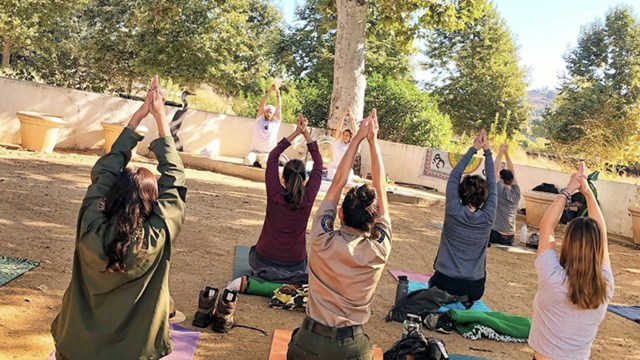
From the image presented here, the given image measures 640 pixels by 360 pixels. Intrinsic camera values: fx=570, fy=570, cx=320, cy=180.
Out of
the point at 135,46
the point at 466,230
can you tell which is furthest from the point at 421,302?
the point at 135,46

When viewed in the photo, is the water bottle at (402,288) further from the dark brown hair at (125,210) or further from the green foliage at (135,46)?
the green foliage at (135,46)

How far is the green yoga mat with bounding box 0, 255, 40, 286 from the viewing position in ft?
15.0

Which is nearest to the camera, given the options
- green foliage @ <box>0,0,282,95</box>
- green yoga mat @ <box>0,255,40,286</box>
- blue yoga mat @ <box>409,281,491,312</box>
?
green yoga mat @ <box>0,255,40,286</box>

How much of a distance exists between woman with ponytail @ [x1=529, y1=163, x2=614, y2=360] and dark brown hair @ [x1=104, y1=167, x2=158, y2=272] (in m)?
2.14

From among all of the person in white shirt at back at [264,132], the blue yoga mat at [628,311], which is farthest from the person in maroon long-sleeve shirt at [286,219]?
the person in white shirt at back at [264,132]

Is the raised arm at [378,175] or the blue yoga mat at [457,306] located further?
the blue yoga mat at [457,306]

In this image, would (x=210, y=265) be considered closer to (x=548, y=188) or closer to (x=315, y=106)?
(x=548, y=188)

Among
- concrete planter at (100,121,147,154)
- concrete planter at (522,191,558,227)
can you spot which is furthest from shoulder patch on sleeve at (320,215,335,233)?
concrete planter at (522,191,558,227)

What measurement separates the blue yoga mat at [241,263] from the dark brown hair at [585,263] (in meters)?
3.45

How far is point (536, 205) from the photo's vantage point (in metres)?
12.8

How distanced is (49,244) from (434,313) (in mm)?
3803

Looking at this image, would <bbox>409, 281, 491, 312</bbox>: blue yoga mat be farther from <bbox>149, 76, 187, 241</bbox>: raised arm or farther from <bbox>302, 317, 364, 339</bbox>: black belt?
<bbox>149, 76, 187, 241</bbox>: raised arm

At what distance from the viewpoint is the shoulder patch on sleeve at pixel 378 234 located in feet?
9.90

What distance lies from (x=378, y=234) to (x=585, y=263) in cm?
107
